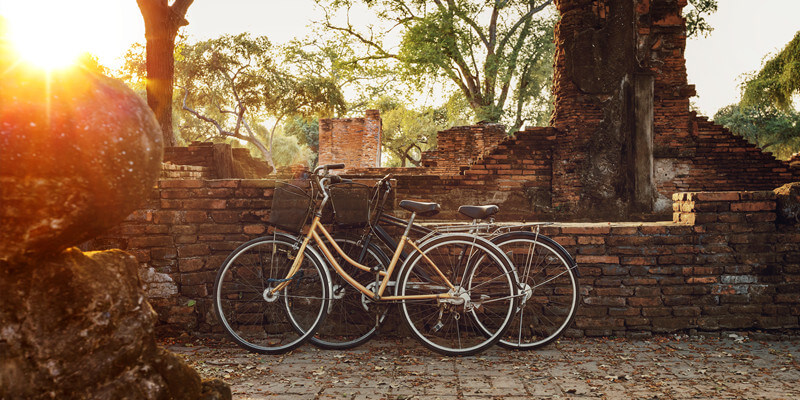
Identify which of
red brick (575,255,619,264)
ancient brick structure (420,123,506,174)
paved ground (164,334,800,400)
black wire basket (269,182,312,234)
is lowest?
paved ground (164,334,800,400)

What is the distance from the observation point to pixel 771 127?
28.7 meters

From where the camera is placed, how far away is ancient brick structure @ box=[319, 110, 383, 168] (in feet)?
73.8

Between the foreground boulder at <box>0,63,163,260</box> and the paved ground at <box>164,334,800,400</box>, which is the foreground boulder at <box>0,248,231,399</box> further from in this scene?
the paved ground at <box>164,334,800,400</box>

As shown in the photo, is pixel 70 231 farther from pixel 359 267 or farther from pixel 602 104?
pixel 602 104

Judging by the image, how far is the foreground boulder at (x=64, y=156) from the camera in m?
1.27

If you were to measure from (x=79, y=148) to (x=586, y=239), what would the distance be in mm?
3447

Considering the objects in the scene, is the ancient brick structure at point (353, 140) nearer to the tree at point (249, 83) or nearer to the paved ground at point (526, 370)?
the tree at point (249, 83)

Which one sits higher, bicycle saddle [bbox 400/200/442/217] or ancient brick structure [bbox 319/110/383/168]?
ancient brick structure [bbox 319/110/383/168]

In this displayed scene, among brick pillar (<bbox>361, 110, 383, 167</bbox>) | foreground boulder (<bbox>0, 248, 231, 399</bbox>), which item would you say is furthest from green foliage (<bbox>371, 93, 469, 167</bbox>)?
foreground boulder (<bbox>0, 248, 231, 399</bbox>)

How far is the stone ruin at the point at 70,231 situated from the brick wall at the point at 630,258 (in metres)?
2.26

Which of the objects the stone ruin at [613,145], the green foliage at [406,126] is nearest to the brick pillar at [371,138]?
the green foliage at [406,126]

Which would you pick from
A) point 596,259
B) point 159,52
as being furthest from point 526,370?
A: point 159,52

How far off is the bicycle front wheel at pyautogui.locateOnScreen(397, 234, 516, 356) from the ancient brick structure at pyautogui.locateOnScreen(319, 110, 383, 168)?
19.0 m

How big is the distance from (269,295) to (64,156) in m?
2.23
